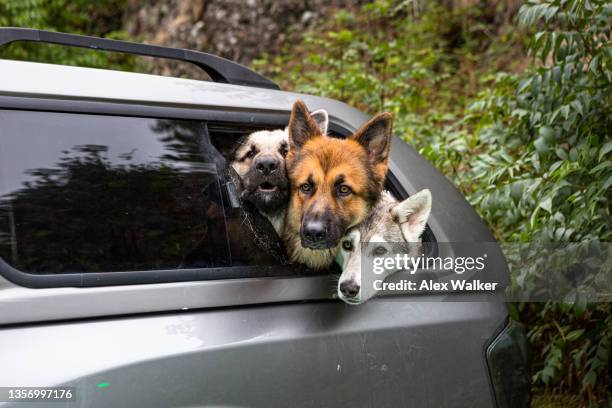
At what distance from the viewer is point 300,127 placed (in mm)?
2602

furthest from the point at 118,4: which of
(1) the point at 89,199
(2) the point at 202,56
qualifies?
(1) the point at 89,199

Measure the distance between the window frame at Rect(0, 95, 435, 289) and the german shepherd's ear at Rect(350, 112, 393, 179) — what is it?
35cm

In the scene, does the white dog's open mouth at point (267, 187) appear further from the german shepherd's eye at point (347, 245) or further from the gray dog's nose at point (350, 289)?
the gray dog's nose at point (350, 289)

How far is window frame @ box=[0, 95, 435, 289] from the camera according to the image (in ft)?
6.45

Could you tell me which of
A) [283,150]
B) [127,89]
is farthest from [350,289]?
[127,89]

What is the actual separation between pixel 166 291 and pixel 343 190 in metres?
0.85

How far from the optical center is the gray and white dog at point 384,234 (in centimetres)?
252

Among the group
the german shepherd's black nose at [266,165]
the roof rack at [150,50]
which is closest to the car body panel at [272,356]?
the german shepherd's black nose at [266,165]

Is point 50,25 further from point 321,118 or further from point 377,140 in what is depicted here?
point 377,140

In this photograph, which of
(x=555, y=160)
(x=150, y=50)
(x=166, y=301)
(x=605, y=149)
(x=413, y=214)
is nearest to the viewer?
(x=166, y=301)

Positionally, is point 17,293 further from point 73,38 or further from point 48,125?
point 73,38

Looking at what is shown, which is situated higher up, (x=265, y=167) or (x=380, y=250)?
(x=265, y=167)

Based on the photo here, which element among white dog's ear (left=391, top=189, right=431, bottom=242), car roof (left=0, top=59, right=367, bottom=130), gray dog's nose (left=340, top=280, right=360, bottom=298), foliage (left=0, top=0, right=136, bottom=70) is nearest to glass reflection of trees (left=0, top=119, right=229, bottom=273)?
car roof (left=0, top=59, right=367, bottom=130)

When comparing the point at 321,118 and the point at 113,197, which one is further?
the point at 321,118
